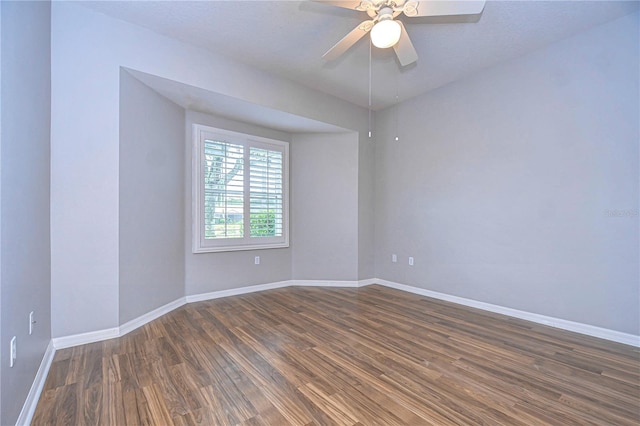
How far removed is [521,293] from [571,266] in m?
0.54

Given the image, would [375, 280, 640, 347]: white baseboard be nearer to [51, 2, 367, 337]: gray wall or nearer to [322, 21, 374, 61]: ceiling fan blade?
[322, 21, 374, 61]: ceiling fan blade

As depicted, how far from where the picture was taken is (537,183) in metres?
2.95

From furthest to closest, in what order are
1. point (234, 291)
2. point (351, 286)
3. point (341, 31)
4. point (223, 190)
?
1. point (351, 286)
2. point (234, 291)
3. point (223, 190)
4. point (341, 31)

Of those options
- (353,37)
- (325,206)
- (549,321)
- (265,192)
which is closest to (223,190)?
(265,192)

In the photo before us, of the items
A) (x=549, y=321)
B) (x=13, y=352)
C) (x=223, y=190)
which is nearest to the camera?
(x=13, y=352)

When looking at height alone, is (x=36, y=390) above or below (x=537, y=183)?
below

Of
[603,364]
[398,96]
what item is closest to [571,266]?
[603,364]

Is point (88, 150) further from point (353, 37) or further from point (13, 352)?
point (353, 37)

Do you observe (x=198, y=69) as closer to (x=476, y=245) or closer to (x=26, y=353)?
(x=26, y=353)

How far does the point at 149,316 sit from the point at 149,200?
1198 millimetres

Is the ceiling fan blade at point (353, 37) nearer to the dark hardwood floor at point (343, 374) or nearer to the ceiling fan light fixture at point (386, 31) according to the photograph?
the ceiling fan light fixture at point (386, 31)

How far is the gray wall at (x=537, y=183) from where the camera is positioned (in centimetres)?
249

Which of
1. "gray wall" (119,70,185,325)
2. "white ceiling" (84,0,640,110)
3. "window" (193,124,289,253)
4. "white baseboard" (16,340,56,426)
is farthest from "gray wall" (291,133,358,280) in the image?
"white baseboard" (16,340,56,426)

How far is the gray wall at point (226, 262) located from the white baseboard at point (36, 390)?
4.96ft
